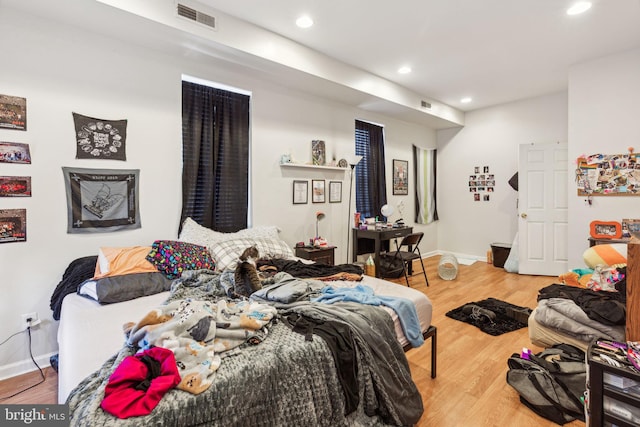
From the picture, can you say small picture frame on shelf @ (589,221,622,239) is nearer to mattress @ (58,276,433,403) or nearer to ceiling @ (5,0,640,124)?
ceiling @ (5,0,640,124)

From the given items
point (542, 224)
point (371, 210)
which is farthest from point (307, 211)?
point (542, 224)

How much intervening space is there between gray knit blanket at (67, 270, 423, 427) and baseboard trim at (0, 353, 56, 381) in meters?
1.81

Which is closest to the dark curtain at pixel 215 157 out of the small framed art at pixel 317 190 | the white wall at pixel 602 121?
the small framed art at pixel 317 190

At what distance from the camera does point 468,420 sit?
1.84m

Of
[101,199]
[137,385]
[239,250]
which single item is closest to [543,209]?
[239,250]

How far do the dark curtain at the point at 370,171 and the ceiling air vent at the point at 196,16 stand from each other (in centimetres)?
276

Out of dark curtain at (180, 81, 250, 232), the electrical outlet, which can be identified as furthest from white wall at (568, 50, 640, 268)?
the electrical outlet

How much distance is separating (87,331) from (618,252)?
164 inches

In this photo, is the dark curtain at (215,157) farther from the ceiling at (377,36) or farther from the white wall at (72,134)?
the ceiling at (377,36)

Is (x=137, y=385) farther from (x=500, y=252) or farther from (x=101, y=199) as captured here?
(x=500, y=252)

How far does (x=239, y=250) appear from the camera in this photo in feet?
9.76

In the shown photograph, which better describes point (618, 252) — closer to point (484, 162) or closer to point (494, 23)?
point (494, 23)

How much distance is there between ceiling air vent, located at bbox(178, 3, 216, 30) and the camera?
8.56ft

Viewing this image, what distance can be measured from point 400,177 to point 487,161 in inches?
67.0
